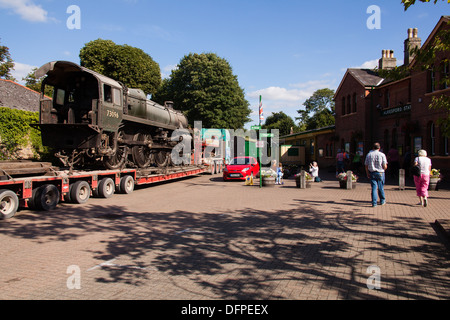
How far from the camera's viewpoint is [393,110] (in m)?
22.8

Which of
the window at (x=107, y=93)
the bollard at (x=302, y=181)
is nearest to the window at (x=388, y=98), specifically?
the bollard at (x=302, y=181)

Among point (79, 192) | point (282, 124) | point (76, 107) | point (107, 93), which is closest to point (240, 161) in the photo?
point (107, 93)

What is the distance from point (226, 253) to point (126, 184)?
908 centimetres

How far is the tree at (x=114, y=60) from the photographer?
33.3m

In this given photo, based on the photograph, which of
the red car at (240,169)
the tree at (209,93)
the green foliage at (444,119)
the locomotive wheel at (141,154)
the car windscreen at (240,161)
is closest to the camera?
the green foliage at (444,119)

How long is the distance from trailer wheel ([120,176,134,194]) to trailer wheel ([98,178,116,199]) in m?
0.65

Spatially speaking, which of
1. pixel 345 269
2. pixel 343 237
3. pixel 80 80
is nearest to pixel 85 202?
pixel 80 80

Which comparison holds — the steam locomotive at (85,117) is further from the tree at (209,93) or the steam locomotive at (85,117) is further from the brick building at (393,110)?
the tree at (209,93)

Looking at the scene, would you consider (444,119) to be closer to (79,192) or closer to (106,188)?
(79,192)

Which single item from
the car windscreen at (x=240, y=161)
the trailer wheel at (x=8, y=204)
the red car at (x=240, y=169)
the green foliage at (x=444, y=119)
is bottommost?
the trailer wheel at (x=8, y=204)

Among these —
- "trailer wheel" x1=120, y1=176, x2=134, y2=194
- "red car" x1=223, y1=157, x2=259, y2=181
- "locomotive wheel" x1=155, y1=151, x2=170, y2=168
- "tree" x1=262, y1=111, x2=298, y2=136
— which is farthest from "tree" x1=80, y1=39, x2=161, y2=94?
"tree" x1=262, y1=111, x2=298, y2=136

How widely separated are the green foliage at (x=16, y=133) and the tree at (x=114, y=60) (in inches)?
668
